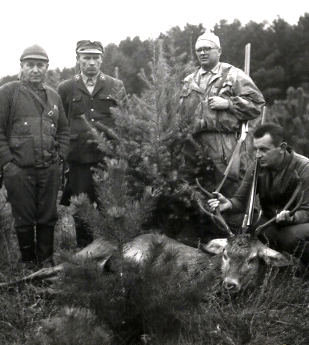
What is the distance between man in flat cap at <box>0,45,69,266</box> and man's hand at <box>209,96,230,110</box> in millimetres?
1627

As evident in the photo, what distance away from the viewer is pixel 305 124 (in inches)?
404

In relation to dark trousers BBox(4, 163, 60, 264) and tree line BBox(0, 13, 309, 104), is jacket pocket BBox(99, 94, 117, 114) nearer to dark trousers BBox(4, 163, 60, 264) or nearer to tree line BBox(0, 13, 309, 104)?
dark trousers BBox(4, 163, 60, 264)

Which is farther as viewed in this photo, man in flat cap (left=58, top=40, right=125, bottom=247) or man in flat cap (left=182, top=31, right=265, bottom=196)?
man in flat cap (left=58, top=40, right=125, bottom=247)

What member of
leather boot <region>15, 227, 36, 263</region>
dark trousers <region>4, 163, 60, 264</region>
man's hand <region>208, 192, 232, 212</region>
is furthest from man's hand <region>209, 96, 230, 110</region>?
leather boot <region>15, 227, 36, 263</region>

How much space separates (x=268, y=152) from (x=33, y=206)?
2309mm

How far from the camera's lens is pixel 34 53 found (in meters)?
6.26

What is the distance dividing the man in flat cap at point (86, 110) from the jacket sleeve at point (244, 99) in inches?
48.2

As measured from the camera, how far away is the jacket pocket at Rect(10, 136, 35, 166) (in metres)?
6.12

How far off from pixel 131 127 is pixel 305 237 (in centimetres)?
196

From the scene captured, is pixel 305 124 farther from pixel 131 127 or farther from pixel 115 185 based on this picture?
pixel 115 185

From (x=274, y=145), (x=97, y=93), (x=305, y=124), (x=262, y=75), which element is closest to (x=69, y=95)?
(x=97, y=93)

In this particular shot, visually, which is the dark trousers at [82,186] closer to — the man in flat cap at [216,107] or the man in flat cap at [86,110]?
the man in flat cap at [86,110]

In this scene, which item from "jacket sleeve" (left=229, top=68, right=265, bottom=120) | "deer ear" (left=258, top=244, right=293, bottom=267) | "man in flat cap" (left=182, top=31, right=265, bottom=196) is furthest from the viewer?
"jacket sleeve" (left=229, top=68, right=265, bottom=120)

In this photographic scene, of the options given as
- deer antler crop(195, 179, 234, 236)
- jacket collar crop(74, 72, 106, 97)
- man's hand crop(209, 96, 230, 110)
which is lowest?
deer antler crop(195, 179, 234, 236)
